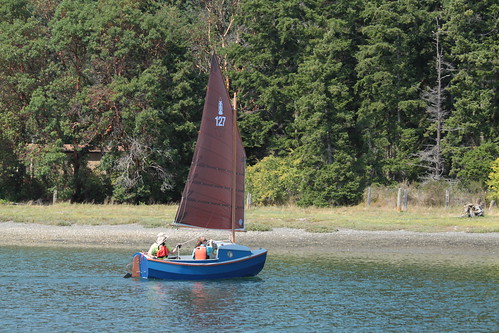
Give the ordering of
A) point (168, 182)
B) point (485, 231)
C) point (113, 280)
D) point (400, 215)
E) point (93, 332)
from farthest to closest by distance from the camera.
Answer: point (168, 182) < point (400, 215) < point (485, 231) < point (113, 280) < point (93, 332)

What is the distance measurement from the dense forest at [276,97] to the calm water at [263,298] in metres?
22.0

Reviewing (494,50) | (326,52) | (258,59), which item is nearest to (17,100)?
(258,59)

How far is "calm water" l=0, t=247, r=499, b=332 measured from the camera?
2316 cm

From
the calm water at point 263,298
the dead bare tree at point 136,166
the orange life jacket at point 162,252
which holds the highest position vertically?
the dead bare tree at point 136,166

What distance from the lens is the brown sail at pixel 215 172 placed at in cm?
3017

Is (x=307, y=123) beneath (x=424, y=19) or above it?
beneath

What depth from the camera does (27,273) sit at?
30016 millimetres

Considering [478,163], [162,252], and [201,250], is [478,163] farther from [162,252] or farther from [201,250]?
[162,252]

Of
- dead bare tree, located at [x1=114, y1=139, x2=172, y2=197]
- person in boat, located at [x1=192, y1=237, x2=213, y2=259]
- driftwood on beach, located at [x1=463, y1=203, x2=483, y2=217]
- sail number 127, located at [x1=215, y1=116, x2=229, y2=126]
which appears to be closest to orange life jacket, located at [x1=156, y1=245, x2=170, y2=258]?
person in boat, located at [x1=192, y1=237, x2=213, y2=259]

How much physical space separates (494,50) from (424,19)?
5.51 meters

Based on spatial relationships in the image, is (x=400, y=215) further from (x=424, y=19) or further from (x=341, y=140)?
(x=424, y=19)

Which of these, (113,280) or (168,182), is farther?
(168,182)

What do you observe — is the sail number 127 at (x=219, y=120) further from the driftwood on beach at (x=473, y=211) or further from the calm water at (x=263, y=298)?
the driftwood on beach at (x=473, y=211)

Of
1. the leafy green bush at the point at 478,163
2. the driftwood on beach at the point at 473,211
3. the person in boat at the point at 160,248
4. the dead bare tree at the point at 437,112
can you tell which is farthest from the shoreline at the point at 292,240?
the dead bare tree at the point at 437,112
